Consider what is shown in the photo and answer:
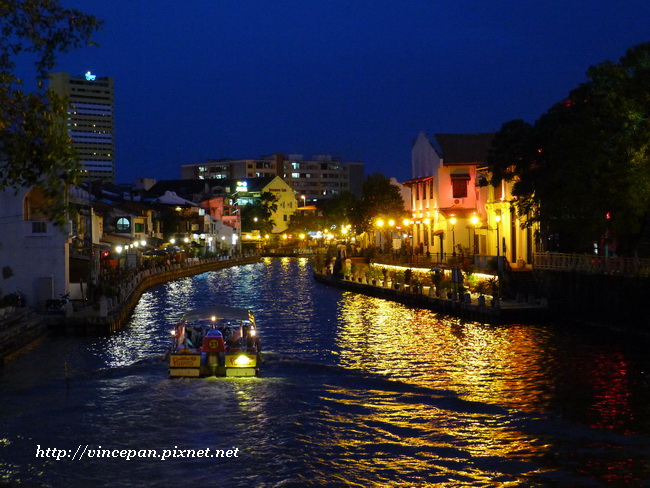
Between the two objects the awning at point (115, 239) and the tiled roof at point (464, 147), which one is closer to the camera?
the tiled roof at point (464, 147)

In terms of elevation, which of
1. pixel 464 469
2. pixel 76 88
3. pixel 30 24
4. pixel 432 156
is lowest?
pixel 464 469

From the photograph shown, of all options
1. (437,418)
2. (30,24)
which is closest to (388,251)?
(437,418)

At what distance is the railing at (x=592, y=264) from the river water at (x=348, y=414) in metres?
3.00

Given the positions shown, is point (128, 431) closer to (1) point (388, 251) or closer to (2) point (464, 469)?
(2) point (464, 469)

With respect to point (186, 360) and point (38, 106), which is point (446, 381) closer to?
point (186, 360)

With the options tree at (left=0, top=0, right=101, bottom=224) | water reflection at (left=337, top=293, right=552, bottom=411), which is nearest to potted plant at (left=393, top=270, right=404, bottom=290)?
water reflection at (left=337, top=293, right=552, bottom=411)

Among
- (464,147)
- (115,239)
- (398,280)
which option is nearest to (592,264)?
(398,280)

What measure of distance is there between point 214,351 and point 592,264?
21216mm

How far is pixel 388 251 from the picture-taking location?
273ft

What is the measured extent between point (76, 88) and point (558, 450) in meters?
197

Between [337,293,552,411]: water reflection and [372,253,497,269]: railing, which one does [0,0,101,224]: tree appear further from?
[372,253,497,269]: railing

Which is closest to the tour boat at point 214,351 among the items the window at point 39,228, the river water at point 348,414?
the river water at point 348,414

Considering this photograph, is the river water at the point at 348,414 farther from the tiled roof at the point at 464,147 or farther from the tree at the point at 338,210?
the tree at the point at 338,210

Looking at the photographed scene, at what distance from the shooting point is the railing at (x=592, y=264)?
35938mm
